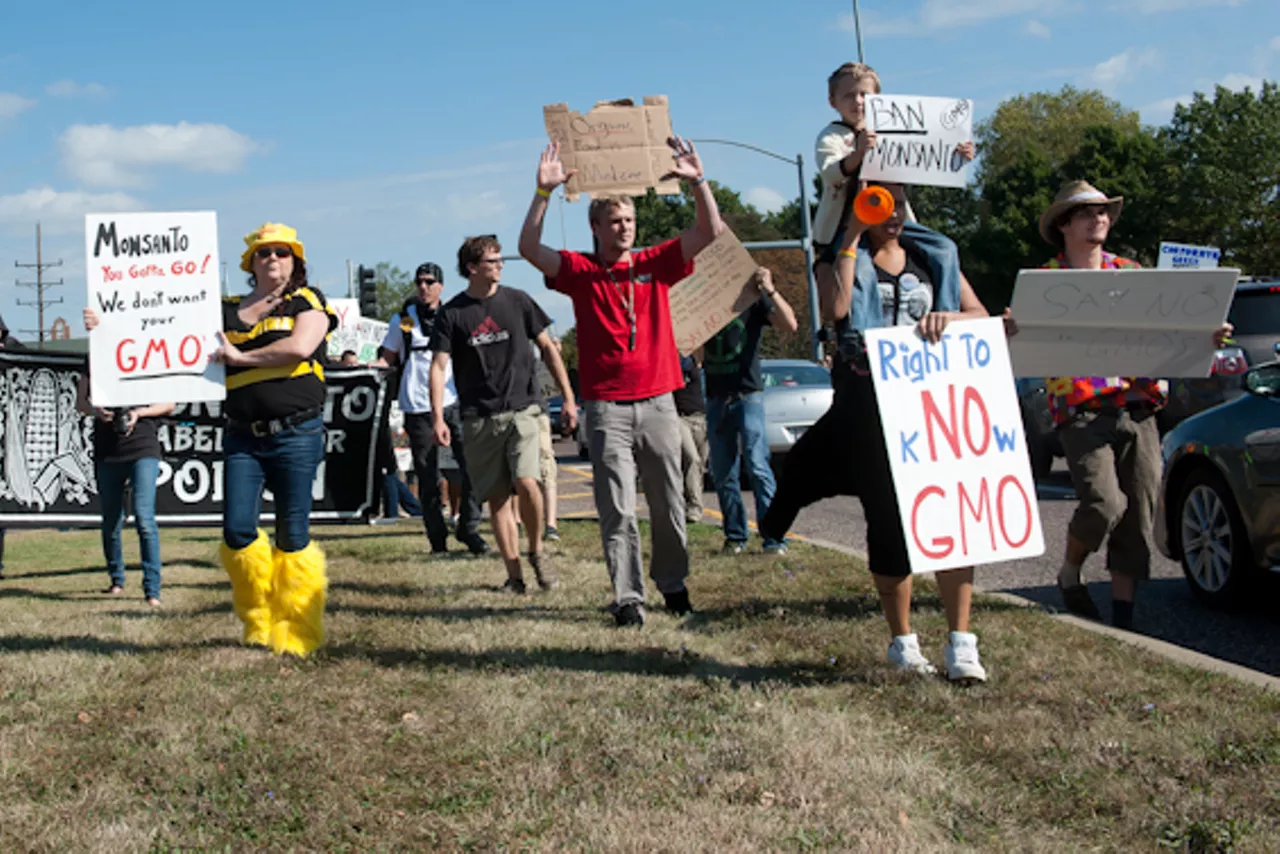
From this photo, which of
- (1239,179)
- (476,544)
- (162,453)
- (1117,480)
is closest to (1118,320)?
(1117,480)

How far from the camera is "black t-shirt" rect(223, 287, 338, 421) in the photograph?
580 centimetres

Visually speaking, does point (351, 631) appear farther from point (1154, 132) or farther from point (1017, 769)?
point (1154, 132)

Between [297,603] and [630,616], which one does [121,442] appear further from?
[630,616]

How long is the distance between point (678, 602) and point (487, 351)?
1.94 meters

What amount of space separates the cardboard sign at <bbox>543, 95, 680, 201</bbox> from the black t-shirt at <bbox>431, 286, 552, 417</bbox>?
5.83ft

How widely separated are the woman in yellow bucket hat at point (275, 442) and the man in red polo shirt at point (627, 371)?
1037 mm

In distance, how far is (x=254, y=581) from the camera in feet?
19.4

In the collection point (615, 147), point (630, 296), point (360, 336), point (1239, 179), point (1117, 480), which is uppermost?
point (1239, 179)

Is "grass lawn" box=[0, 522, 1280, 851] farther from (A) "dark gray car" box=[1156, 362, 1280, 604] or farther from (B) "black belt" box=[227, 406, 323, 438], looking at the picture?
(A) "dark gray car" box=[1156, 362, 1280, 604]

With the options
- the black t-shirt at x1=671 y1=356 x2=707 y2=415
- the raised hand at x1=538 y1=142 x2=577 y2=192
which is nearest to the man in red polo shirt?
the raised hand at x1=538 y1=142 x2=577 y2=192

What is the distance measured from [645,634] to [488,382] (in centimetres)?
213

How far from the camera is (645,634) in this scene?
5.97 metres

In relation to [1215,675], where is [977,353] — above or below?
above

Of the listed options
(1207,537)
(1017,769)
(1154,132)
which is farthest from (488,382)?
(1154,132)
